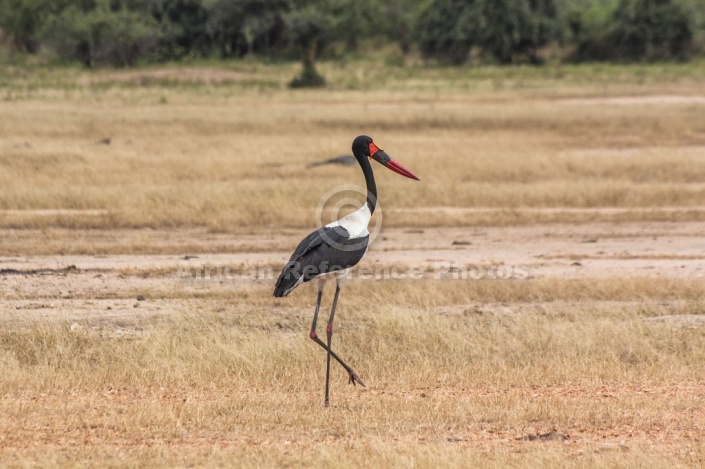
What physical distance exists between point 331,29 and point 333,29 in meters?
0.36

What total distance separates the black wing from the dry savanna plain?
2.69 ft

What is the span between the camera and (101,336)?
859 centimetres

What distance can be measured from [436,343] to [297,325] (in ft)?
4.75

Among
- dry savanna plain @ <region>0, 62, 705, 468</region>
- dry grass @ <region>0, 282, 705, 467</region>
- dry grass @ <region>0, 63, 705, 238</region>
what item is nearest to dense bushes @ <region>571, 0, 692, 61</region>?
dry grass @ <region>0, 63, 705, 238</region>

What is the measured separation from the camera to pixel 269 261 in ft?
38.1

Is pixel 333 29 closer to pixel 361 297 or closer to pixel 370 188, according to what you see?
pixel 361 297

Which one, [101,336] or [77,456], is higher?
[77,456]

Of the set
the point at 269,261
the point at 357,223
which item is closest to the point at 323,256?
the point at 357,223

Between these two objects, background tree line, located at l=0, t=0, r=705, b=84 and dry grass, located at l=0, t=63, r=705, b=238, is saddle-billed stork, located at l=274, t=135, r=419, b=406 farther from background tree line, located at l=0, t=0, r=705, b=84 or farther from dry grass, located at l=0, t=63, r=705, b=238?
background tree line, located at l=0, t=0, r=705, b=84

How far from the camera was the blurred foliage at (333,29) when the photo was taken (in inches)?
1913

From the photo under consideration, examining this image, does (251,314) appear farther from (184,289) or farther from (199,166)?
(199,166)

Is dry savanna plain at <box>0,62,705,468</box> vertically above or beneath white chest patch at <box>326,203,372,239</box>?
beneath

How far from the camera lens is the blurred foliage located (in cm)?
4859

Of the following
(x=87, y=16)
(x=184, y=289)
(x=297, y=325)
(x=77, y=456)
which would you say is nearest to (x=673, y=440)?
(x=77, y=456)
